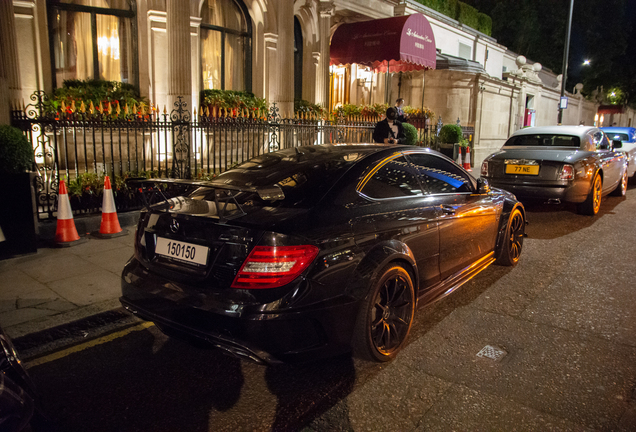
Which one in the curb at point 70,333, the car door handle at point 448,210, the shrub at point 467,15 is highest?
the shrub at point 467,15

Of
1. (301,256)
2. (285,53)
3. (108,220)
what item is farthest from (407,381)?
(285,53)

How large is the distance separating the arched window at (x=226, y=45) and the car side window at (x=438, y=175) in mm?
10987

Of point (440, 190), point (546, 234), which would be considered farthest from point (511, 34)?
point (440, 190)

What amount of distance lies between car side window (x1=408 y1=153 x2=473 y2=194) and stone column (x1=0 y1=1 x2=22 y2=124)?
6.76 meters

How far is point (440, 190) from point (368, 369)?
5.97ft

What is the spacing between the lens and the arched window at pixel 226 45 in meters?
14.0

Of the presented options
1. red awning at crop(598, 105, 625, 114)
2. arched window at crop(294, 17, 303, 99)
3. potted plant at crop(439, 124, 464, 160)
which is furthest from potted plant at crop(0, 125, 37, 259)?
red awning at crop(598, 105, 625, 114)

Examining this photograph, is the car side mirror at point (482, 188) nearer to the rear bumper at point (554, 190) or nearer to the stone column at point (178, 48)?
the rear bumper at point (554, 190)

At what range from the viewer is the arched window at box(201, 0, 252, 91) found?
552 inches

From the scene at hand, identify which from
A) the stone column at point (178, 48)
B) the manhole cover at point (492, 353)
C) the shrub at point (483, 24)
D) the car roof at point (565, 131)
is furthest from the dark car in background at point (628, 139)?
the shrub at point (483, 24)

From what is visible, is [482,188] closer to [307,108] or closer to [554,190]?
[554,190]

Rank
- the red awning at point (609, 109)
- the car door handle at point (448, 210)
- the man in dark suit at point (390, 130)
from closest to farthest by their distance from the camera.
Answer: the car door handle at point (448, 210) < the man in dark suit at point (390, 130) < the red awning at point (609, 109)

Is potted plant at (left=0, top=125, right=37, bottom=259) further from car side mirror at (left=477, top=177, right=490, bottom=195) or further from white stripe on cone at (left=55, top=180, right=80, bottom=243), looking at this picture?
car side mirror at (left=477, top=177, right=490, bottom=195)

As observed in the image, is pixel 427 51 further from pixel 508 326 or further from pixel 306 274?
pixel 306 274
